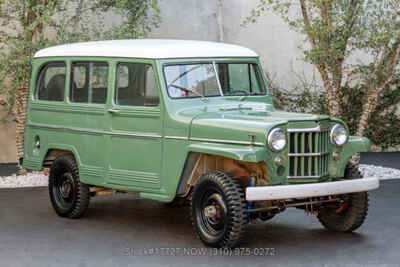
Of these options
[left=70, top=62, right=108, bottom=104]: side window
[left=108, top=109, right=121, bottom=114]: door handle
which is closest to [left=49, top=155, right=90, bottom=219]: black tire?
[left=70, top=62, right=108, bottom=104]: side window

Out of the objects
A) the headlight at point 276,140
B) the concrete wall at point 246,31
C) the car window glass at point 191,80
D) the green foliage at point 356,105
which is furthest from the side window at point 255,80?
the concrete wall at point 246,31

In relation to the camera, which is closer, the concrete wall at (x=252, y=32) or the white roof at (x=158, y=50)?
the white roof at (x=158, y=50)

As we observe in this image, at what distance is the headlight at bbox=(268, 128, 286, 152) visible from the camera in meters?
6.40

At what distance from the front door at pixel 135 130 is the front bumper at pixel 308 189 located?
57.6 inches

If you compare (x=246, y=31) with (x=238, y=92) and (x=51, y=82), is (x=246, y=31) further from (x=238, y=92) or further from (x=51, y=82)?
(x=238, y=92)

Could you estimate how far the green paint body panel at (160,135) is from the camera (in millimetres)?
6555

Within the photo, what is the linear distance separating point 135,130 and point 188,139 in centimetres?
81

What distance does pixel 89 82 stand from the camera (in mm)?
8266

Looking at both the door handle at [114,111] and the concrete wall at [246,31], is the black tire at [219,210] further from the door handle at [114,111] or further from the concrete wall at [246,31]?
the concrete wall at [246,31]

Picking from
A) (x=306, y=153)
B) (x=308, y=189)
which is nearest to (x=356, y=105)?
(x=306, y=153)

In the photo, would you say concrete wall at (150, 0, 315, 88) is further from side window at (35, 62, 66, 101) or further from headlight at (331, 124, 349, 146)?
headlight at (331, 124, 349, 146)

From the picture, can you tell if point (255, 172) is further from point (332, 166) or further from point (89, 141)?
point (89, 141)

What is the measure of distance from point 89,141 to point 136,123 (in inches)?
34.1

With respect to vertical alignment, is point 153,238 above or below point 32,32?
below
